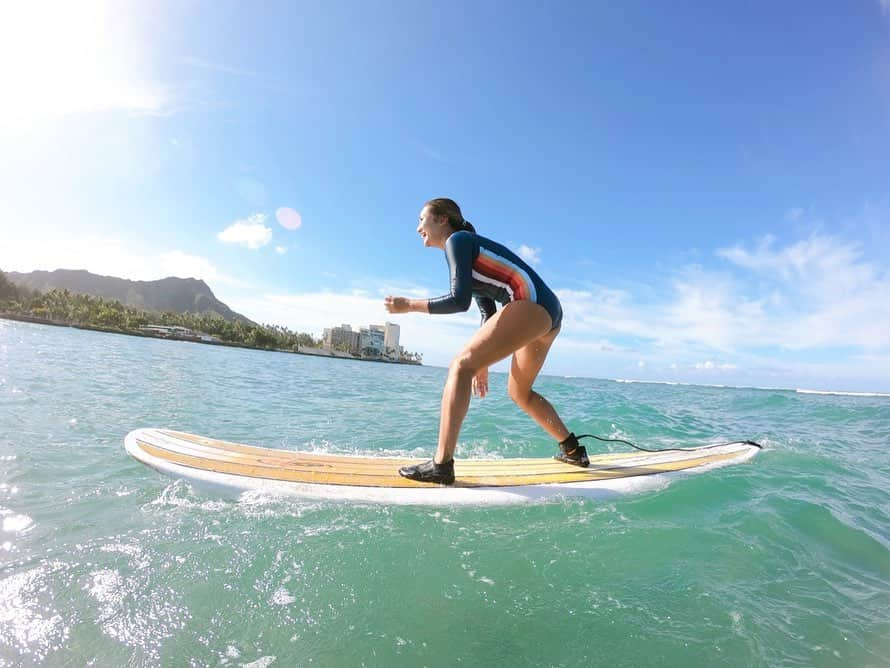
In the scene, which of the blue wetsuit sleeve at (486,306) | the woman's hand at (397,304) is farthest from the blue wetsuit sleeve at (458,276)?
the blue wetsuit sleeve at (486,306)

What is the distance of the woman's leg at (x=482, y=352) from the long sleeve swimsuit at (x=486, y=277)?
0.16 m

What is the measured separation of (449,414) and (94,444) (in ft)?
12.9

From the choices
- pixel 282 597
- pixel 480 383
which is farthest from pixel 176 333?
pixel 282 597

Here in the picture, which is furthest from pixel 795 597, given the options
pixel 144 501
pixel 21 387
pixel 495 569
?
pixel 21 387

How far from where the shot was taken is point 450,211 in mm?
3438

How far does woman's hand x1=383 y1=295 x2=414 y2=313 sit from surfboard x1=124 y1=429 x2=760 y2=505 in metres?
A: 1.37

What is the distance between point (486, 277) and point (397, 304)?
0.75 meters

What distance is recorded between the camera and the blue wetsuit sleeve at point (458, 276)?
123 inches

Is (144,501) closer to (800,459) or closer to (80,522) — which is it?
(80,522)

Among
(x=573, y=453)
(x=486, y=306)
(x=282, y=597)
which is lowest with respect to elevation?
(x=282, y=597)

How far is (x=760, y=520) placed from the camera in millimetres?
3174

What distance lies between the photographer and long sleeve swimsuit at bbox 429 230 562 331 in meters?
3.13

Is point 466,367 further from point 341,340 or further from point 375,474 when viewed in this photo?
point 341,340

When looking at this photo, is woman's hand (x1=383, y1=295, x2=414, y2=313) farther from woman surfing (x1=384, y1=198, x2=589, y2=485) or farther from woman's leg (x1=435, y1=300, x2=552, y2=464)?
woman's leg (x1=435, y1=300, x2=552, y2=464)
